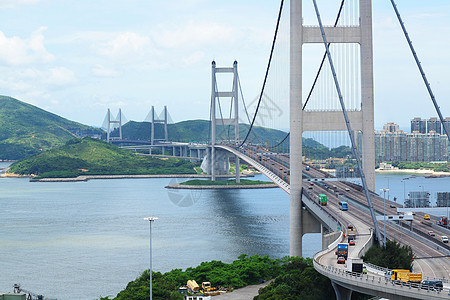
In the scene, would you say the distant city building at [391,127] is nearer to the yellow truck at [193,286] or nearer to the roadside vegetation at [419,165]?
the roadside vegetation at [419,165]

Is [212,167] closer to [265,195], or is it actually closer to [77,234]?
[265,195]

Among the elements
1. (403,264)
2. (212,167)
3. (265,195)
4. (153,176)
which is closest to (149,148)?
(153,176)

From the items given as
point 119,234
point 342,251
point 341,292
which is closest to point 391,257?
point 342,251

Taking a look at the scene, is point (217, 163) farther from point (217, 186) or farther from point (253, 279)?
point (253, 279)

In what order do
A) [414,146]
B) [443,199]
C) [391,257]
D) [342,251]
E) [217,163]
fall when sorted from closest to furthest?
[391,257], [342,251], [443,199], [217,163], [414,146]

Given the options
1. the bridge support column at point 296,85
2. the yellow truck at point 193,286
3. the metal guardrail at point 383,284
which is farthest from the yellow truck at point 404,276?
the bridge support column at point 296,85

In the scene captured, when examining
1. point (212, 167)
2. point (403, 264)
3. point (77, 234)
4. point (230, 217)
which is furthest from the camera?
point (212, 167)
